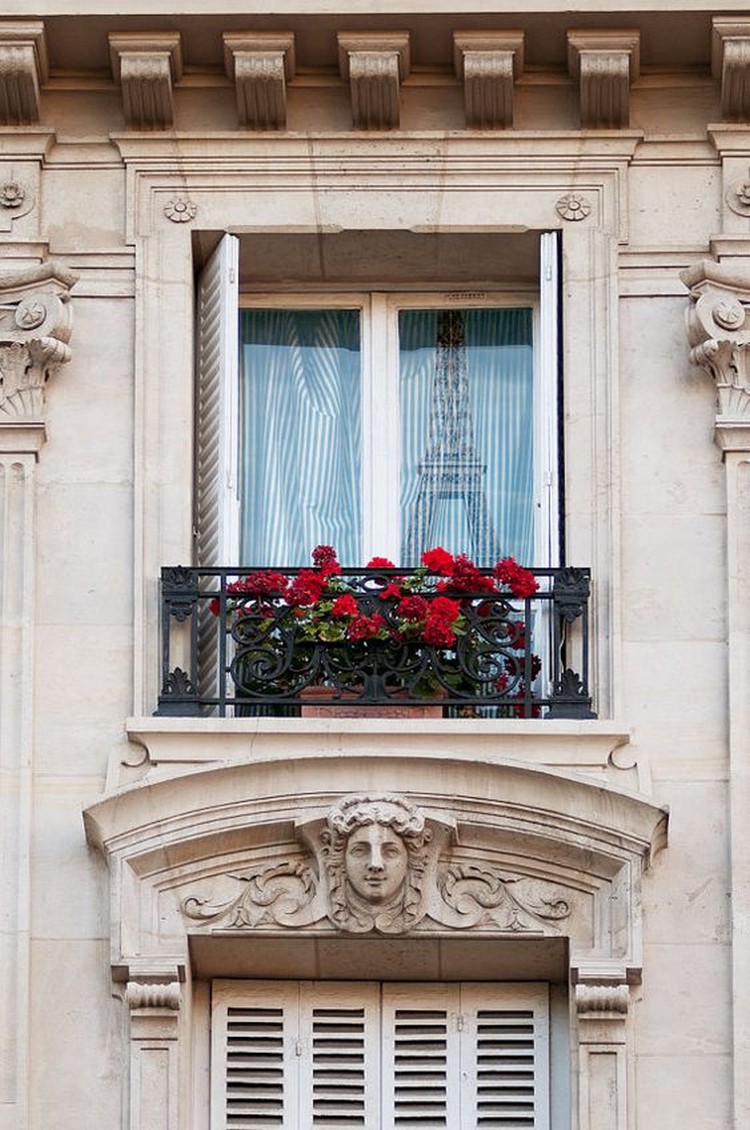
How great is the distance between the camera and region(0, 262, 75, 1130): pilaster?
17.7 m

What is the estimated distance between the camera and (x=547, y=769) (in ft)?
58.5

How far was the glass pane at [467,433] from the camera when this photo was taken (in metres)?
19.2

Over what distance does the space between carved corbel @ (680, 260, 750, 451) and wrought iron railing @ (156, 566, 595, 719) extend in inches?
37.3

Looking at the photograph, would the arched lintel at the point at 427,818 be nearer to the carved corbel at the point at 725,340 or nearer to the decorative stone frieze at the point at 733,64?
the carved corbel at the point at 725,340

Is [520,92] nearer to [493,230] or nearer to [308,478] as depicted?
[493,230]

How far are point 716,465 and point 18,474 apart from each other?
3.13 meters

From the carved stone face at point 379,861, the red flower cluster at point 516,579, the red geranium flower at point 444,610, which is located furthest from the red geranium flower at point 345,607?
the carved stone face at point 379,861

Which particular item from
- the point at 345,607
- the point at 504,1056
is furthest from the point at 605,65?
the point at 504,1056

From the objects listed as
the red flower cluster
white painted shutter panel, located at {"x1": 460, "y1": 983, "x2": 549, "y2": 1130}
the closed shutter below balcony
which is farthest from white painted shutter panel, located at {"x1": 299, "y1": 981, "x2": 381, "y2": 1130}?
the red flower cluster

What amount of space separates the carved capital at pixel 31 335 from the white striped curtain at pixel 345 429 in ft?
3.60

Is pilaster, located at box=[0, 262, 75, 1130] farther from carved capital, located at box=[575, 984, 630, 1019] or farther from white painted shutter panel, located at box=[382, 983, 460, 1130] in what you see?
carved capital, located at box=[575, 984, 630, 1019]

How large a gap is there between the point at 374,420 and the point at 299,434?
1.17ft

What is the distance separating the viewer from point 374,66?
19234 millimetres

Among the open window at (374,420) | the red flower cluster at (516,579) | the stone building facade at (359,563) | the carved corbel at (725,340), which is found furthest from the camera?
the open window at (374,420)
